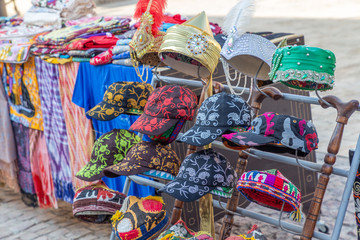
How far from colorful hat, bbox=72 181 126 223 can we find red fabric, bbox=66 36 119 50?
4.42 ft

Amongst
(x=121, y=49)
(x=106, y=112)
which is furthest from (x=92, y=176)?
(x=121, y=49)

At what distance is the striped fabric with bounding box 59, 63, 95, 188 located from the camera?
322 centimetres

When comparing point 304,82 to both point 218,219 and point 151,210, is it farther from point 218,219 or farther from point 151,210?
point 218,219

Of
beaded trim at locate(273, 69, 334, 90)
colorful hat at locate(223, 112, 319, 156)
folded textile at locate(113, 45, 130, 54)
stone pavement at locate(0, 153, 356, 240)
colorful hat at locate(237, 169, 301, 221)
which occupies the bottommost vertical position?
stone pavement at locate(0, 153, 356, 240)

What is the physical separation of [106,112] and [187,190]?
1.92 ft

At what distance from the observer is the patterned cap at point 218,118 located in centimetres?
171

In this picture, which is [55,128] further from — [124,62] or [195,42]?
[195,42]

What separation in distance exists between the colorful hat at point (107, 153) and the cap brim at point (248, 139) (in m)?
0.64

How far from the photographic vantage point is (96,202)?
2.11 meters

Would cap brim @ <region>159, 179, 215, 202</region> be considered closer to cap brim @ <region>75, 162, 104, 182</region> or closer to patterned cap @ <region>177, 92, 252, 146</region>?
patterned cap @ <region>177, 92, 252, 146</region>

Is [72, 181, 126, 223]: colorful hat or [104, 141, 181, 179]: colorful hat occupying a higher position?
[104, 141, 181, 179]: colorful hat

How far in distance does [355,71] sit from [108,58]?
4752 mm

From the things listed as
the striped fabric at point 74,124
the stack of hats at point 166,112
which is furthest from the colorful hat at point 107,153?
the striped fabric at point 74,124

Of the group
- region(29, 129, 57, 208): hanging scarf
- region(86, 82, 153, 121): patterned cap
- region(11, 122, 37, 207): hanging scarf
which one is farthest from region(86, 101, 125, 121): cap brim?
region(11, 122, 37, 207): hanging scarf
